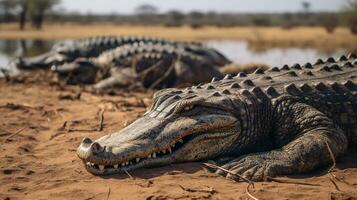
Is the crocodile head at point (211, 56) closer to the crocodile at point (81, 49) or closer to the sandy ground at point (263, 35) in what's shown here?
the crocodile at point (81, 49)

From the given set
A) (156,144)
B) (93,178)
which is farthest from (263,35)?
(93,178)

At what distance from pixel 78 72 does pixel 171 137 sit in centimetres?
671

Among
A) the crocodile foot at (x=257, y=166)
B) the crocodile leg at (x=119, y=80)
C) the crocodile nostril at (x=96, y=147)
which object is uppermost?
the crocodile nostril at (x=96, y=147)

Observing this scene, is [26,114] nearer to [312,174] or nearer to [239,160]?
[239,160]

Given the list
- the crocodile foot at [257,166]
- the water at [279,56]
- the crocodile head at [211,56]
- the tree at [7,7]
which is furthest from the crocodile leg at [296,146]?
the tree at [7,7]

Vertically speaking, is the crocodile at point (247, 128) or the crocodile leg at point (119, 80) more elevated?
the crocodile at point (247, 128)

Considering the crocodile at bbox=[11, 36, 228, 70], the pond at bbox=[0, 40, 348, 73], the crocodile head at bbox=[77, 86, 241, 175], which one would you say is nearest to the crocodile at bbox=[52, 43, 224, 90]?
the crocodile at bbox=[11, 36, 228, 70]

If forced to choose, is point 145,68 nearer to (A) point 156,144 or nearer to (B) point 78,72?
(B) point 78,72

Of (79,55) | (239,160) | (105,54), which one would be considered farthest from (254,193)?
(79,55)

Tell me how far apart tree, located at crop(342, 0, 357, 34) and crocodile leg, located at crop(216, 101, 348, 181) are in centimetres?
2733

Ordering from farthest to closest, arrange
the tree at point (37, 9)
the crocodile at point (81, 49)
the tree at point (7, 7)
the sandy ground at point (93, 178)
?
1. the tree at point (7, 7)
2. the tree at point (37, 9)
3. the crocodile at point (81, 49)
4. the sandy ground at point (93, 178)

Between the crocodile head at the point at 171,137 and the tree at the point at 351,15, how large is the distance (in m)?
27.7

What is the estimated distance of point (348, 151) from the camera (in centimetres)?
479

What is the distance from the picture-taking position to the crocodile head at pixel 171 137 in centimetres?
401
